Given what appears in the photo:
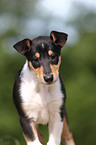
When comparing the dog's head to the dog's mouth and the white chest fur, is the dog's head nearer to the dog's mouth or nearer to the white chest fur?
the dog's mouth

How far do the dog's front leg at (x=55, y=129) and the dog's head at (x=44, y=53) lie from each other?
0.68 m

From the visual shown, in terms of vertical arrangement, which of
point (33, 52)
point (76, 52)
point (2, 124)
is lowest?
point (2, 124)

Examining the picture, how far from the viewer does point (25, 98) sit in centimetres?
392

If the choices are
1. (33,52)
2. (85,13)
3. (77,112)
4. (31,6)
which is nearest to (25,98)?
(33,52)

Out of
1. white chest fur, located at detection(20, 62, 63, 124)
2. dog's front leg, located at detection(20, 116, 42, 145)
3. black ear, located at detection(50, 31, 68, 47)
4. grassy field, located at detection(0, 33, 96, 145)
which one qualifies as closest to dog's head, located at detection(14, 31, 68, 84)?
black ear, located at detection(50, 31, 68, 47)

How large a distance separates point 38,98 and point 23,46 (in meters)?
0.65

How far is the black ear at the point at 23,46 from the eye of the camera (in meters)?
3.70

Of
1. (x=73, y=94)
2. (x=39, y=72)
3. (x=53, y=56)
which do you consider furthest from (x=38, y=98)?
(x=73, y=94)

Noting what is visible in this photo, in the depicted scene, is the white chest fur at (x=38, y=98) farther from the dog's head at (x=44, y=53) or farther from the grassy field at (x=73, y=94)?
the grassy field at (x=73, y=94)

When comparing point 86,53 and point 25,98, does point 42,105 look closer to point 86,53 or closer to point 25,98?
point 25,98

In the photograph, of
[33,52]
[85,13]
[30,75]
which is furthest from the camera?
[85,13]

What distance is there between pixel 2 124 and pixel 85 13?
25.9 ft

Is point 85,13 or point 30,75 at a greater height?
point 30,75

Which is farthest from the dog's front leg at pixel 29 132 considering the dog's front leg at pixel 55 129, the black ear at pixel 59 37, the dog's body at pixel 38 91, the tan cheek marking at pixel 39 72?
the black ear at pixel 59 37
